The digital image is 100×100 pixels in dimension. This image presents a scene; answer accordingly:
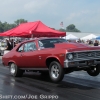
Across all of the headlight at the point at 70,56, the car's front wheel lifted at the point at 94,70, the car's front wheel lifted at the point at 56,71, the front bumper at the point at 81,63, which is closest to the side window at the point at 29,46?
the car's front wheel lifted at the point at 56,71

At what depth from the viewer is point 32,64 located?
9000mm

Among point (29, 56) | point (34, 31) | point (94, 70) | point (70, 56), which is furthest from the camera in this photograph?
point (34, 31)

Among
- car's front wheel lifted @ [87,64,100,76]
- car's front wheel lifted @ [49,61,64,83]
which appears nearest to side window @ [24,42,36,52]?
car's front wheel lifted @ [49,61,64,83]

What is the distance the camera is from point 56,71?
26.4ft

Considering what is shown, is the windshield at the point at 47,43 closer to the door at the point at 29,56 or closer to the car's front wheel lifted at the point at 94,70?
the door at the point at 29,56

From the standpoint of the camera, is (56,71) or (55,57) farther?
(56,71)

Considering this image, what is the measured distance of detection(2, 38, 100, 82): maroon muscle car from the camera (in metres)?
7.68

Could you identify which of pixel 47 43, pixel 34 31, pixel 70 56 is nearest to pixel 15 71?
pixel 47 43

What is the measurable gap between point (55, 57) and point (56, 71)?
508 mm

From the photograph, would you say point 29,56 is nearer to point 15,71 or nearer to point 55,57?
point 15,71

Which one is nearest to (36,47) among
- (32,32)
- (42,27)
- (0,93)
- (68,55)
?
(68,55)

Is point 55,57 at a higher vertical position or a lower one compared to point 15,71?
higher

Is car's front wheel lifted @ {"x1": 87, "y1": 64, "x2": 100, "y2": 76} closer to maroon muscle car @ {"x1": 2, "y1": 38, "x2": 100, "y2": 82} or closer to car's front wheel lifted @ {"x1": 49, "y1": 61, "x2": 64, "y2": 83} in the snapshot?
maroon muscle car @ {"x1": 2, "y1": 38, "x2": 100, "y2": 82}

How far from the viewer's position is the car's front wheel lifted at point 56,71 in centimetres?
776
